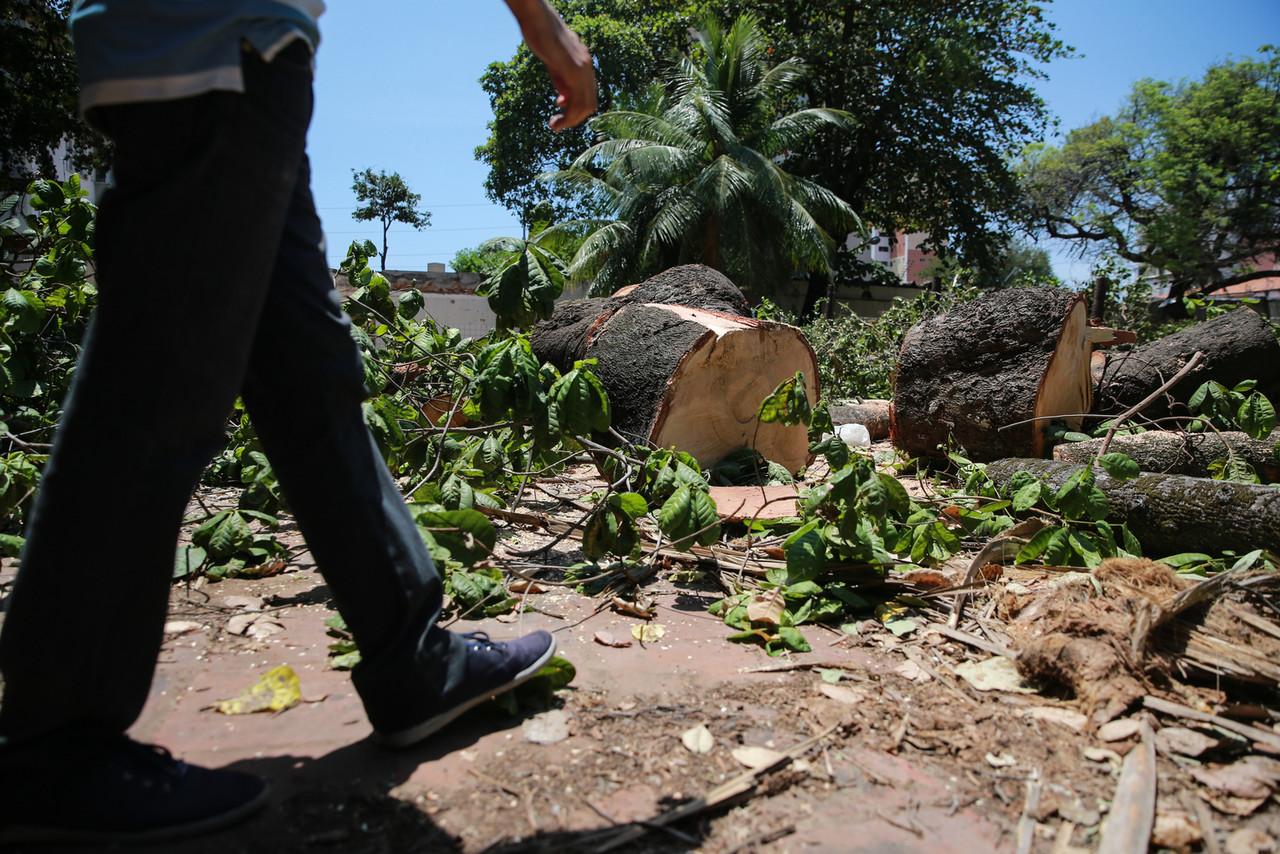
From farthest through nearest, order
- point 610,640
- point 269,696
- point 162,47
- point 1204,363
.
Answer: point 1204,363 < point 610,640 < point 269,696 < point 162,47

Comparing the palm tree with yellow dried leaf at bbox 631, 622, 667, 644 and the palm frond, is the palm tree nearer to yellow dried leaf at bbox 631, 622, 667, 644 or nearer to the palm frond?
the palm frond

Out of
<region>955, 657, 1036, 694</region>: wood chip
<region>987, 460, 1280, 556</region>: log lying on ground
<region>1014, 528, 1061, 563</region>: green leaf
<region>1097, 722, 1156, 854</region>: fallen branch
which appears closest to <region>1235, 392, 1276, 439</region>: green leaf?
<region>987, 460, 1280, 556</region>: log lying on ground

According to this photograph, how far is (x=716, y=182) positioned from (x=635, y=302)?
17.1 m

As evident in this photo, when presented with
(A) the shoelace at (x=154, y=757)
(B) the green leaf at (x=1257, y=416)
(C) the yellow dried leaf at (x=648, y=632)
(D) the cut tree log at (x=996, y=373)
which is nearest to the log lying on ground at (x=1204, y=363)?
(D) the cut tree log at (x=996, y=373)

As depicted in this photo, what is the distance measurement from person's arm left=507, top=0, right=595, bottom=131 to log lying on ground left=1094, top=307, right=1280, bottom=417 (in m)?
4.89

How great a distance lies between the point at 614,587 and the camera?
101 inches

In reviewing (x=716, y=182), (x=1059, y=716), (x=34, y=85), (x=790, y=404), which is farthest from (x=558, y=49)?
(x=716, y=182)

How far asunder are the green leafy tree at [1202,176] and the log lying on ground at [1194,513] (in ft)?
78.1

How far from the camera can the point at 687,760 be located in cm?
148

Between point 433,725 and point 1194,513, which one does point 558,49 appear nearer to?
point 433,725

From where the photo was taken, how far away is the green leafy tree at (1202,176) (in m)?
23.1

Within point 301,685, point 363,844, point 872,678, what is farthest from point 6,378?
point 872,678

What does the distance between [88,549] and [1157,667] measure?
6.33 feet

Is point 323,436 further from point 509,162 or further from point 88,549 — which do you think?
point 509,162
